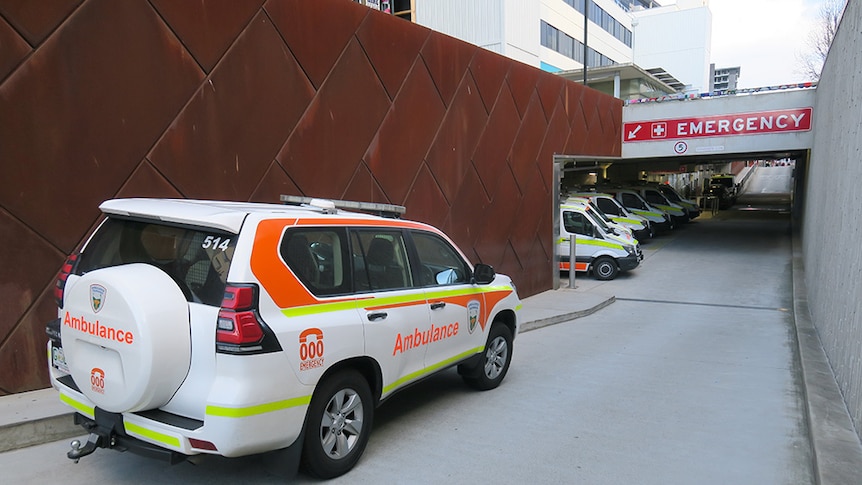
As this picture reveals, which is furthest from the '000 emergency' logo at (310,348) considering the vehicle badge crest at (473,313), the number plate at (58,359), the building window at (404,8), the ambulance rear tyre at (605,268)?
the building window at (404,8)

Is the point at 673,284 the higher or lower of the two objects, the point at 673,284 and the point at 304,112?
the lower

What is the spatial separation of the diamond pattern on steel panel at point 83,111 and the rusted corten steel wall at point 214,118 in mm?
11

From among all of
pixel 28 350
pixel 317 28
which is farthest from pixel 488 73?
pixel 28 350

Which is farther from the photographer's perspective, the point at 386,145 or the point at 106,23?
the point at 386,145

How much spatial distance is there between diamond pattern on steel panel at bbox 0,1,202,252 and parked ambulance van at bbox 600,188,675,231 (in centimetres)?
2049

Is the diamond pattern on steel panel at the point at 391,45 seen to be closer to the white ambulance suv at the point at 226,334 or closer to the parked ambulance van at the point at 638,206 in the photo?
the white ambulance suv at the point at 226,334

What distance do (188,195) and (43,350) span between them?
1917 mm

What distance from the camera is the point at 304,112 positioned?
7129mm

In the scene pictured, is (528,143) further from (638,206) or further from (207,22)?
(638,206)

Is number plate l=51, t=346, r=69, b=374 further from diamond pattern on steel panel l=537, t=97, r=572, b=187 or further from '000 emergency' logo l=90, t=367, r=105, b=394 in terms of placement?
diamond pattern on steel panel l=537, t=97, r=572, b=187

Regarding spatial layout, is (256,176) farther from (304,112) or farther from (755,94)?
(755,94)

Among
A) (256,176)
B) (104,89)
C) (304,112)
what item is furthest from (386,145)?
(104,89)

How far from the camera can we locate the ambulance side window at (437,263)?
520 centimetres

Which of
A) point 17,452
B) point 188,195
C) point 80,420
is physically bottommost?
point 17,452
